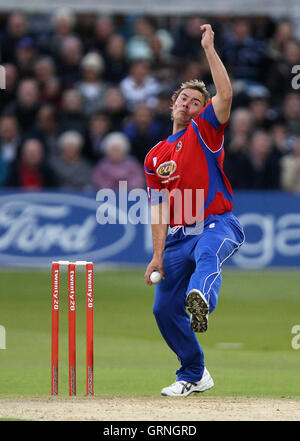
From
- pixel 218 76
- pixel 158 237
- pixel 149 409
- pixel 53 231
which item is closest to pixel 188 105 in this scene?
pixel 218 76

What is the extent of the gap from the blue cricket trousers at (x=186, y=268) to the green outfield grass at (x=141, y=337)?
447 mm

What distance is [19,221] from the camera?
16938 millimetres

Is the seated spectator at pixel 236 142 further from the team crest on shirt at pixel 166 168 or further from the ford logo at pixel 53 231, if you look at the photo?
the team crest on shirt at pixel 166 168

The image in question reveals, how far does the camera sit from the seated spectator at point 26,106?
711 inches

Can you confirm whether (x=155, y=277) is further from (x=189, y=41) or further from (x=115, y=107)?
(x=189, y=41)

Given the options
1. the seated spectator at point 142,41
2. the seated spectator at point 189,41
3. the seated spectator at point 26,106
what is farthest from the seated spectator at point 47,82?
the seated spectator at point 189,41

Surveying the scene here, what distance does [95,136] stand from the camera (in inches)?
711

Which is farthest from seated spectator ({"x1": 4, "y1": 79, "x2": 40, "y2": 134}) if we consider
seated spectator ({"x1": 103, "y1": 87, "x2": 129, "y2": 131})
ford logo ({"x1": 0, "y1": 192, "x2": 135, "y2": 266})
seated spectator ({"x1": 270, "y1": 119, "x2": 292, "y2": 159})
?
seated spectator ({"x1": 270, "y1": 119, "x2": 292, "y2": 159})

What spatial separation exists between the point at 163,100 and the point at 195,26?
2.26m

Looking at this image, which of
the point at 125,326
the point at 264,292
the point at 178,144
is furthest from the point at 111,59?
the point at 178,144

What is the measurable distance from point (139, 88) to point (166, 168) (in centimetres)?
1118

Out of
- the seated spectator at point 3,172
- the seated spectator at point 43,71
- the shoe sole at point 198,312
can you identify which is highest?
the seated spectator at point 43,71

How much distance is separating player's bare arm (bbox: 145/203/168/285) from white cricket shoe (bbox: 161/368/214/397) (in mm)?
884

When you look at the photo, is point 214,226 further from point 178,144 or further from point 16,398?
point 16,398
